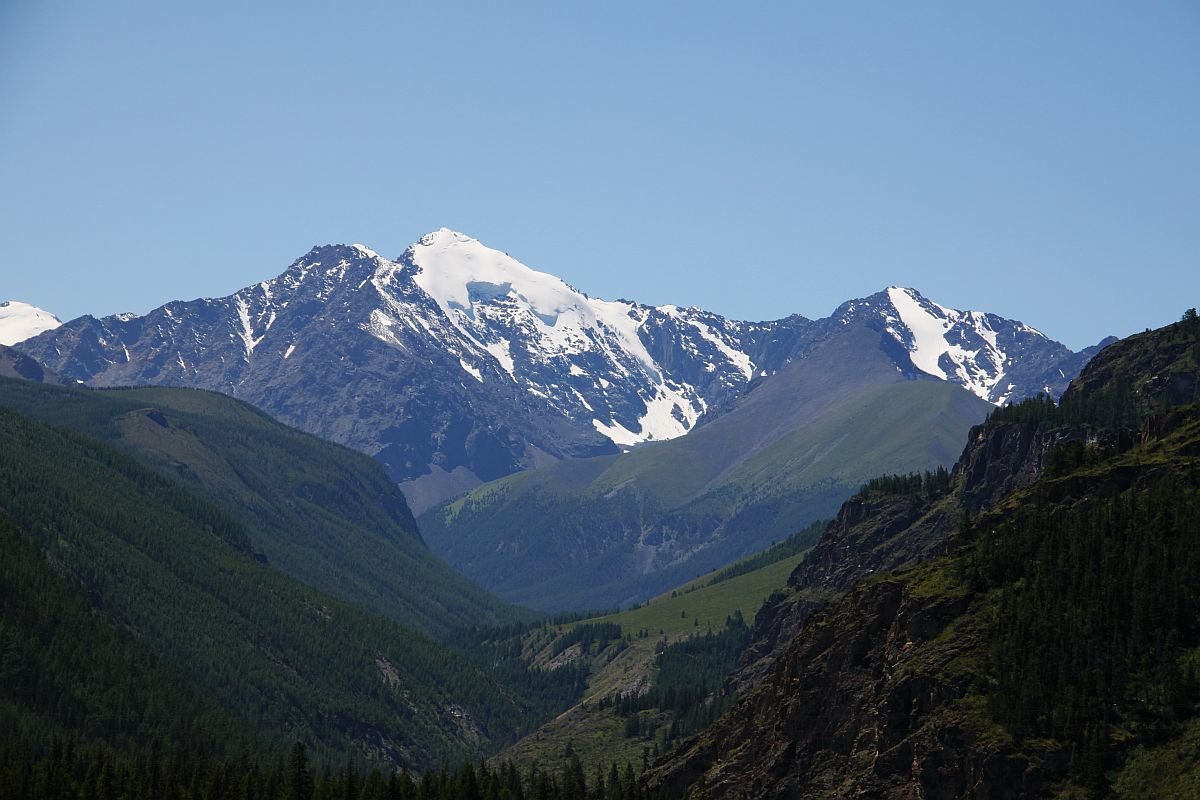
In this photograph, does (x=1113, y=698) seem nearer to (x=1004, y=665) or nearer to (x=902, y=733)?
(x=1004, y=665)

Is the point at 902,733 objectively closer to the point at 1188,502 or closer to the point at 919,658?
the point at 919,658

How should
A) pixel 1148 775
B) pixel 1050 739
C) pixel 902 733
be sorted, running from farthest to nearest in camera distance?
pixel 902 733, pixel 1050 739, pixel 1148 775

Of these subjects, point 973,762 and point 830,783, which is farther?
point 830,783

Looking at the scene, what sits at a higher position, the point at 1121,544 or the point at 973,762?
the point at 1121,544

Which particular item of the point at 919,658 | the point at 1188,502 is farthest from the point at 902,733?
the point at 1188,502

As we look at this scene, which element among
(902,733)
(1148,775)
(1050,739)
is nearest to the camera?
(1148,775)

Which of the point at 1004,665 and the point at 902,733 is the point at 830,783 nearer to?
the point at 902,733

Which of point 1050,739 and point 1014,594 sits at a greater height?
point 1014,594

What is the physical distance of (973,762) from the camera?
179 meters

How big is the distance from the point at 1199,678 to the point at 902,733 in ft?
111

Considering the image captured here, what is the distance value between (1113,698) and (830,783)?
35844 millimetres

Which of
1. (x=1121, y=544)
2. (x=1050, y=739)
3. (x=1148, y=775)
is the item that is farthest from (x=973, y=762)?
(x=1121, y=544)

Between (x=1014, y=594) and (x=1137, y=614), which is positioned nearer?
(x=1137, y=614)

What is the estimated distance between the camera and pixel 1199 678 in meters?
172
